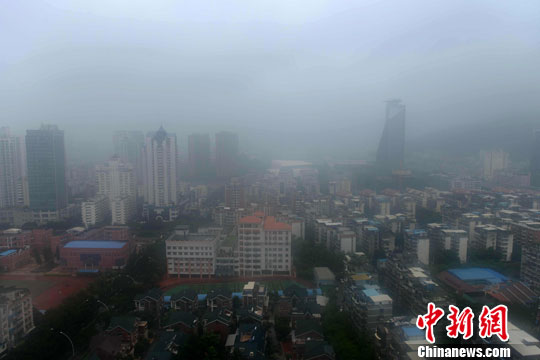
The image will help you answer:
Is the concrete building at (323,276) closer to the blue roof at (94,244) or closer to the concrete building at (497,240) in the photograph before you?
the concrete building at (497,240)

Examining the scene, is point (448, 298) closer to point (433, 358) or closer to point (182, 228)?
point (433, 358)

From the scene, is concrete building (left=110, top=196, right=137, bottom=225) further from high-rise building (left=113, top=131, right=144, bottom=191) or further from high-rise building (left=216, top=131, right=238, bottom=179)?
high-rise building (left=216, top=131, right=238, bottom=179)

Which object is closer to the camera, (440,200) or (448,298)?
(448,298)

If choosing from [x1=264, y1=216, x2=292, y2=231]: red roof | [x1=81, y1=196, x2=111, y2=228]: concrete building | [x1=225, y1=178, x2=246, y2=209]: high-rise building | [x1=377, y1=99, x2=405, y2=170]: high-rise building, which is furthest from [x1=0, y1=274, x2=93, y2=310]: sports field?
[x1=377, y1=99, x2=405, y2=170]: high-rise building

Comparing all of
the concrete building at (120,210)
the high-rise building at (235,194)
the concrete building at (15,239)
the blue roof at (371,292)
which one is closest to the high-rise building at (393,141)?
the high-rise building at (235,194)

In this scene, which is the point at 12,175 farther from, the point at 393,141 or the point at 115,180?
the point at 393,141

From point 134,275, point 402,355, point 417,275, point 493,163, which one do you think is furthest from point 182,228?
point 493,163

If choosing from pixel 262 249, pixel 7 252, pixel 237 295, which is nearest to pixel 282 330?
pixel 237 295
